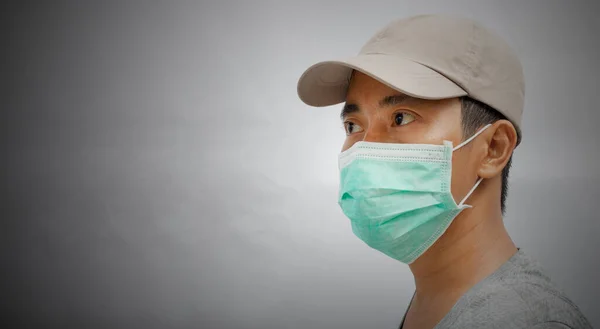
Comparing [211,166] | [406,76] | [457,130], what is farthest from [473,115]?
[211,166]

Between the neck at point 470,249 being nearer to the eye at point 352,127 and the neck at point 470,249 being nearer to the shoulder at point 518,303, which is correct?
the shoulder at point 518,303

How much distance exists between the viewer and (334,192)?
189 centimetres

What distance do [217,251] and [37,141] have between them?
44.2 inches

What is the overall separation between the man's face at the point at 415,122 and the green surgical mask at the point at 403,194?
0.02 meters

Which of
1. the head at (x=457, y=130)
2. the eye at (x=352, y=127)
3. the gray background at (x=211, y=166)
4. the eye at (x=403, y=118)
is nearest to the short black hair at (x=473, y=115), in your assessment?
the head at (x=457, y=130)

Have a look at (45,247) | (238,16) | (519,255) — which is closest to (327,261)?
(519,255)

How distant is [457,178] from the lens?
86cm

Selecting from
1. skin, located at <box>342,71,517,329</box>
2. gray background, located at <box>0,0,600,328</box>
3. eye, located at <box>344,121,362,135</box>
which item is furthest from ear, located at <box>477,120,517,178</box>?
gray background, located at <box>0,0,600,328</box>

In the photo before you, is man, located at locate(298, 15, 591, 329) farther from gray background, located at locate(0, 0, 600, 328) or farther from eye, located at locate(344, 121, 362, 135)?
gray background, located at locate(0, 0, 600, 328)

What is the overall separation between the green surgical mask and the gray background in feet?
3.17

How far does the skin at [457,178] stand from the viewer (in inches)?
34.0

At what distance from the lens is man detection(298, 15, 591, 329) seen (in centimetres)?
85

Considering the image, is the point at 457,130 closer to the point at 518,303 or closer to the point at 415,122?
the point at 415,122

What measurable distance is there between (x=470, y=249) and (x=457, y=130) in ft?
0.86
